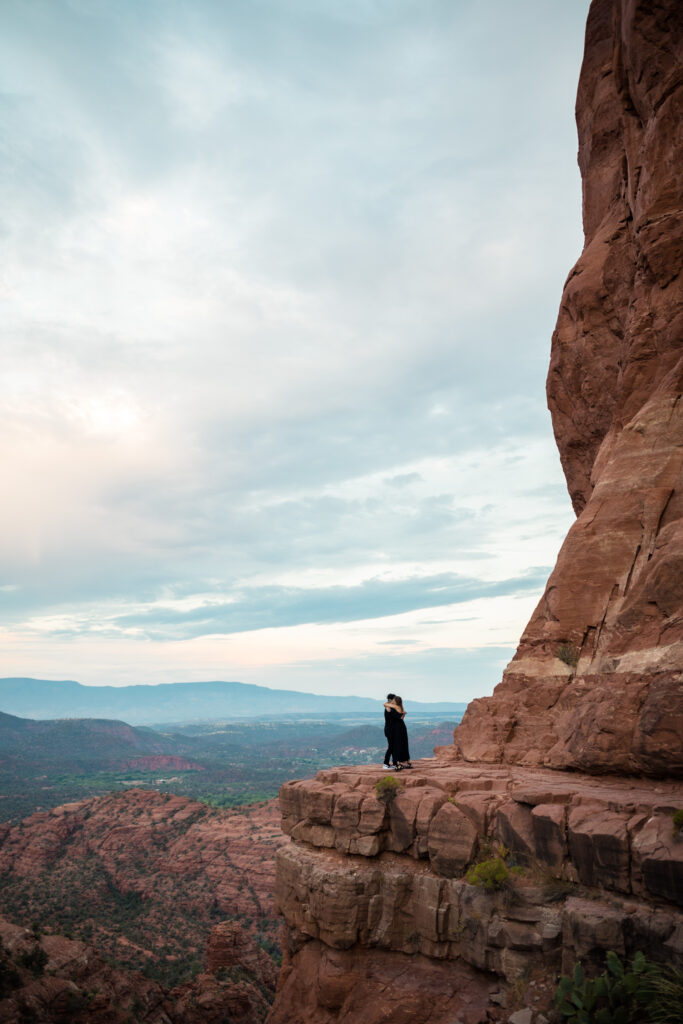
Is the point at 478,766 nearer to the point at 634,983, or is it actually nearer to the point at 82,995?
the point at 634,983

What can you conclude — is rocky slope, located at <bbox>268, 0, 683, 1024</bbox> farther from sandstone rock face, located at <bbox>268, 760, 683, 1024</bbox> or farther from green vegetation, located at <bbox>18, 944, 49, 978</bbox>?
green vegetation, located at <bbox>18, 944, 49, 978</bbox>

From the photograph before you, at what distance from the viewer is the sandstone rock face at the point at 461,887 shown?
1184cm

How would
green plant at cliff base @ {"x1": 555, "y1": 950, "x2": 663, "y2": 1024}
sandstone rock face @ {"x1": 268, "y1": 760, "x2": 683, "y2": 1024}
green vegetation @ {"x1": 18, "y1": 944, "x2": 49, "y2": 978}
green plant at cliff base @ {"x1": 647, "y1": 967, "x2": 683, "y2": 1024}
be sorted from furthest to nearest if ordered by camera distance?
green vegetation @ {"x1": 18, "y1": 944, "x2": 49, "y2": 978} → sandstone rock face @ {"x1": 268, "y1": 760, "x2": 683, "y2": 1024} → green plant at cliff base @ {"x1": 555, "y1": 950, "x2": 663, "y2": 1024} → green plant at cliff base @ {"x1": 647, "y1": 967, "x2": 683, "y2": 1024}

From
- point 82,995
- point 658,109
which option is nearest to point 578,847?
point 658,109

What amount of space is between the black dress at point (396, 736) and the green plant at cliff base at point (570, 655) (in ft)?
17.1

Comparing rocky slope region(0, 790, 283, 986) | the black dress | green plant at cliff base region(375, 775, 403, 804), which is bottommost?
rocky slope region(0, 790, 283, 986)

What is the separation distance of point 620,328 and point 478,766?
15.1 m

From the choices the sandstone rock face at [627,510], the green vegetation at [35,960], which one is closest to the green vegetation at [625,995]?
the sandstone rock face at [627,510]

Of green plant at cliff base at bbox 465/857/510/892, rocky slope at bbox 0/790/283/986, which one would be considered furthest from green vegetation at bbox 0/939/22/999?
green plant at cliff base at bbox 465/857/510/892

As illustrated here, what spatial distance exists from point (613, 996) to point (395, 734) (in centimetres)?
947

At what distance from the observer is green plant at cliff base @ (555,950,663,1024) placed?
34.7ft

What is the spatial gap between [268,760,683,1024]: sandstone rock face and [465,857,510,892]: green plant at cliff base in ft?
0.57

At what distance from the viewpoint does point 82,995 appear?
29656 millimetres

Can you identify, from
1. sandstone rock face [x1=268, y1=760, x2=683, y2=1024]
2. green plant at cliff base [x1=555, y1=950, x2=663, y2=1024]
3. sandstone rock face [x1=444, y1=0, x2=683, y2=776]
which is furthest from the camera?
sandstone rock face [x1=444, y1=0, x2=683, y2=776]
